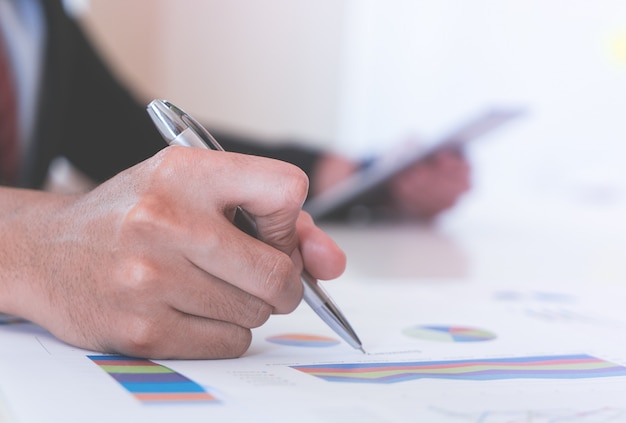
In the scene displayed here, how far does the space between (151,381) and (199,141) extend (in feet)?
0.48

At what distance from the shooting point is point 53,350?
44cm

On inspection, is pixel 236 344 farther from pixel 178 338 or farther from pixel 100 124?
pixel 100 124

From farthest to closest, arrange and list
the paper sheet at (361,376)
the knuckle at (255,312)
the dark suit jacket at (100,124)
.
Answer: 1. the dark suit jacket at (100,124)
2. the knuckle at (255,312)
3. the paper sheet at (361,376)

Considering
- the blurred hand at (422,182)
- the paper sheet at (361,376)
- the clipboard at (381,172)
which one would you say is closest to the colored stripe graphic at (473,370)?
the paper sheet at (361,376)

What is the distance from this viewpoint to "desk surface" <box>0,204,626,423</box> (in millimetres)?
353

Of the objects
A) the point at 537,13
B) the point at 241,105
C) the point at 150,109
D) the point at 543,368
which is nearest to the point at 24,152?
the point at 150,109

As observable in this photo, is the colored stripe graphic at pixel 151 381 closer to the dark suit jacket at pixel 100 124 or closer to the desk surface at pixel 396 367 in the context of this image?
the desk surface at pixel 396 367

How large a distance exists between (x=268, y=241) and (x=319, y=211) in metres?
0.87

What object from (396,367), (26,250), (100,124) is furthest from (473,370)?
(100,124)

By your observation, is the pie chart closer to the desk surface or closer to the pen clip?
the desk surface

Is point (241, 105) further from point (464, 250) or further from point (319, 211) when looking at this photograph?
point (464, 250)

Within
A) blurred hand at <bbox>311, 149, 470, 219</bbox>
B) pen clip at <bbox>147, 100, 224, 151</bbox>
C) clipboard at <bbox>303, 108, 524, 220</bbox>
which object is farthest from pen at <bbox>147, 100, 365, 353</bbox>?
blurred hand at <bbox>311, 149, 470, 219</bbox>

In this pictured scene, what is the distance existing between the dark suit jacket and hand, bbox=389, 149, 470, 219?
17 cm

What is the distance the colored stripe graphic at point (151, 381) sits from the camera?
361 mm
